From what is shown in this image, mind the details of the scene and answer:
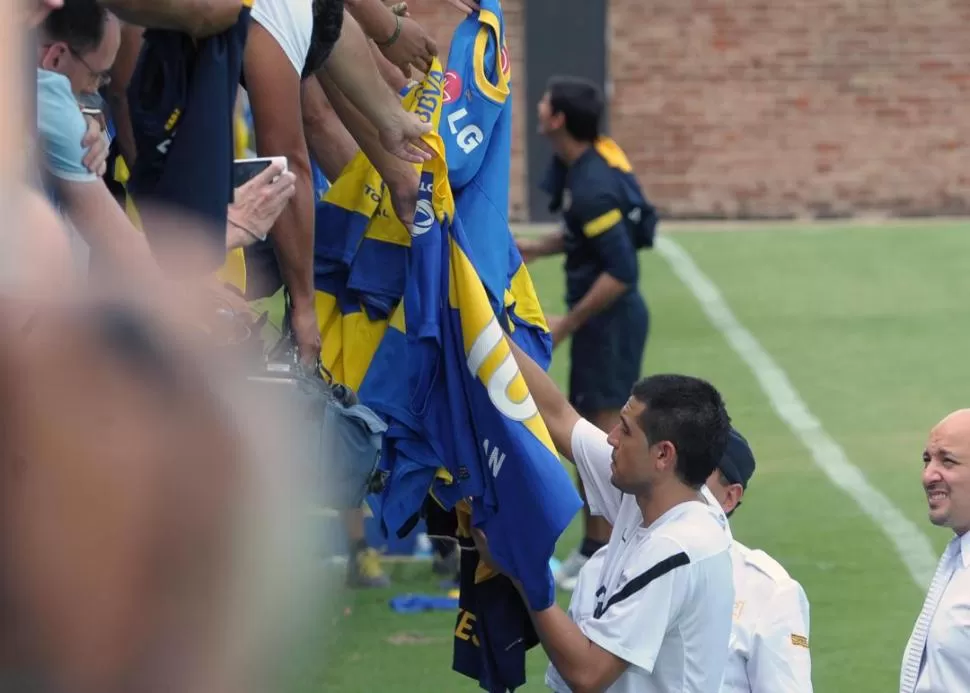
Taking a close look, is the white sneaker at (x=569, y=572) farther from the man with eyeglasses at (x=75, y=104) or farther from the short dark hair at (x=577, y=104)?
the man with eyeglasses at (x=75, y=104)

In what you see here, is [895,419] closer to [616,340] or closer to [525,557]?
[616,340]

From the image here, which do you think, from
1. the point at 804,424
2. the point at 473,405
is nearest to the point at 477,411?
the point at 473,405

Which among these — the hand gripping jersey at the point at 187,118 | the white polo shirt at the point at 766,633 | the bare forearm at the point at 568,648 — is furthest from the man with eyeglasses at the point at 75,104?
the white polo shirt at the point at 766,633

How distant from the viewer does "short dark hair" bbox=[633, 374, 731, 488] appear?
3.89 m

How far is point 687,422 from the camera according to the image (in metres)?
3.91

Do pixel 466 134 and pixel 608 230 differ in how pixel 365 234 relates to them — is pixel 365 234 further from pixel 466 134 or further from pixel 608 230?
pixel 608 230

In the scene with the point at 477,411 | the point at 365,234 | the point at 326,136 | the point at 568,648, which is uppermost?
the point at 326,136

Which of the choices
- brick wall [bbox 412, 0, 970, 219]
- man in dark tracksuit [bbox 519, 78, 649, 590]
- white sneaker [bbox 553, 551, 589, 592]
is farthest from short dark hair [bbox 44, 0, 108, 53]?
brick wall [bbox 412, 0, 970, 219]

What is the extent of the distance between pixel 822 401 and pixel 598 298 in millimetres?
3411

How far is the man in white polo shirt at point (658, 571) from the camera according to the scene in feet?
12.2

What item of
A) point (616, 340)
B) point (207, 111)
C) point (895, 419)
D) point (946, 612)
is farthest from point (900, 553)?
point (207, 111)

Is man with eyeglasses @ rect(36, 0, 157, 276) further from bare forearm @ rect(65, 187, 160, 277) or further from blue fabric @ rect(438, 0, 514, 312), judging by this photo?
blue fabric @ rect(438, 0, 514, 312)

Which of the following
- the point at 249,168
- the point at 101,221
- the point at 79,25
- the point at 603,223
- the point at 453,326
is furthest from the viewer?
the point at 603,223

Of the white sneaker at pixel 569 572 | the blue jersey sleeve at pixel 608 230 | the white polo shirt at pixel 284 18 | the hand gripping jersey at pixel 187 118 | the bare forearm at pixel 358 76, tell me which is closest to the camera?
the hand gripping jersey at pixel 187 118
